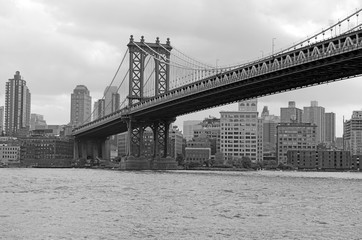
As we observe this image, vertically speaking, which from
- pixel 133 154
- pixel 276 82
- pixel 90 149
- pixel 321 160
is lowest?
pixel 321 160

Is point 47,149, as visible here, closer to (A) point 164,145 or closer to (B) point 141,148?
(A) point 164,145

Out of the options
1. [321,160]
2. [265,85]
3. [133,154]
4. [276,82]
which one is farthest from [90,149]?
[276,82]

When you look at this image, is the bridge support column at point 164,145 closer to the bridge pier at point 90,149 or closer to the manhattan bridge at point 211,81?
the manhattan bridge at point 211,81

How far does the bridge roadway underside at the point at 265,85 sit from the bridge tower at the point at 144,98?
2325 millimetres

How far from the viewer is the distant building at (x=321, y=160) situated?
190 meters

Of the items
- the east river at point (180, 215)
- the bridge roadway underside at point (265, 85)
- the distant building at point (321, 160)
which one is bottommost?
the east river at point (180, 215)

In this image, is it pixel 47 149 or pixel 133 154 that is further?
pixel 47 149

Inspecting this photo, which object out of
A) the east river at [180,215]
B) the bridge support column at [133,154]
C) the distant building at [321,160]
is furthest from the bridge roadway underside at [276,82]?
the distant building at [321,160]

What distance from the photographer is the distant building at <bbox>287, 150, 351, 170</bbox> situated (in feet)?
623

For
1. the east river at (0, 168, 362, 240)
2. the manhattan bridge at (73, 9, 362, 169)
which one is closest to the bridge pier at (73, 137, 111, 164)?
the manhattan bridge at (73, 9, 362, 169)

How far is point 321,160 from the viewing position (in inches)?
7515

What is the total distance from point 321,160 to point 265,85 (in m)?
117

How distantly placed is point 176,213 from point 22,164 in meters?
155

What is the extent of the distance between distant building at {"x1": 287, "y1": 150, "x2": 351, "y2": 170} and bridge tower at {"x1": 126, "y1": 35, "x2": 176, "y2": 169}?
253 feet
